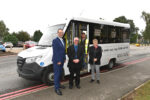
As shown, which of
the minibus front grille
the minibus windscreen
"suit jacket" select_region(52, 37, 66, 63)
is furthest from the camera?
the minibus windscreen

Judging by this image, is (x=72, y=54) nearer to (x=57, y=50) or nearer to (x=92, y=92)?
(x=57, y=50)

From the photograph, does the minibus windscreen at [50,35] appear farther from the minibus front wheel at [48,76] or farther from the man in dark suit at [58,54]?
the man in dark suit at [58,54]

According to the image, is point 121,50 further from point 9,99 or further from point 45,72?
point 9,99

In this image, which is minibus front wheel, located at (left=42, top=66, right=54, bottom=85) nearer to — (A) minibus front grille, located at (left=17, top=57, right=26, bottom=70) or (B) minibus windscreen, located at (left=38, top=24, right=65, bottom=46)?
(A) minibus front grille, located at (left=17, top=57, right=26, bottom=70)

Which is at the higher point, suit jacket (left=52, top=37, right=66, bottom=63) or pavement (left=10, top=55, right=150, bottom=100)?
suit jacket (left=52, top=37, right=66, bottom=63)

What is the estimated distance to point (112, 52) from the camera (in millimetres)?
7496

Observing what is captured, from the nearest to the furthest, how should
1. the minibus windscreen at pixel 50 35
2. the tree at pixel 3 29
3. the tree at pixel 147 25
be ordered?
the minibus windscreen at pixel 50 35
the tree at pixel 147 25
the tree at pixel 3 29

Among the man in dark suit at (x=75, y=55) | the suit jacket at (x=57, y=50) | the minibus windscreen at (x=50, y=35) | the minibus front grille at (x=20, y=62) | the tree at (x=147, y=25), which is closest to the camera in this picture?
the suit jacket at (x=57, y=50)

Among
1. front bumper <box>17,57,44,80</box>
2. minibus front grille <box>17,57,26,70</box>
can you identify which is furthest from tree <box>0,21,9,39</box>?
front bumper <box>17,57,44,80</box>

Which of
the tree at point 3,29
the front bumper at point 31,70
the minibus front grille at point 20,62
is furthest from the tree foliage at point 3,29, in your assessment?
the front bumper at point 31,70

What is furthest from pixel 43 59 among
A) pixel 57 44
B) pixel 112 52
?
pixel 112 52

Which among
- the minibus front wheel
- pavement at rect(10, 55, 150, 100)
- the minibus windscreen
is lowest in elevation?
pavement at rect(10, 55, 150, 100)

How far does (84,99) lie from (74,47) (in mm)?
1677

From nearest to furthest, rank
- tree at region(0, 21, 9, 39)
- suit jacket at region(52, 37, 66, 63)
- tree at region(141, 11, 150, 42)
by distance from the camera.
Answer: suit jacket at region(52, 37, 66, 63), tree at region(141, 11, 150, 42), tree at region(0, 21, 9, 39)
